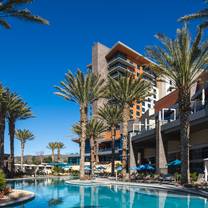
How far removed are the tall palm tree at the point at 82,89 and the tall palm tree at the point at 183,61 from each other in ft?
57.0

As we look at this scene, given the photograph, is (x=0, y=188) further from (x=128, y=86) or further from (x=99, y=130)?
(x=99, y=130)

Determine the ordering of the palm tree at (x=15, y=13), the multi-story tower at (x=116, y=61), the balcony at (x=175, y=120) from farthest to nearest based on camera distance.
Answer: the multi-story tower at (x=116, y=61) < the balcony at (x=175, y=120) < the palm tree at (x=15, y=13)

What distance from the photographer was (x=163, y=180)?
39.5m

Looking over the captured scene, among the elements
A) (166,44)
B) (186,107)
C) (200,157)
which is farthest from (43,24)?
(200,157)

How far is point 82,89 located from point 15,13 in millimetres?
27561

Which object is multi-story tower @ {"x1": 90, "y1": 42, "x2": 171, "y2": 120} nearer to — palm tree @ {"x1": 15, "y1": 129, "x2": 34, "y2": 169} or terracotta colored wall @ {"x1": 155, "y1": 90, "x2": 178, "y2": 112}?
palm tree @ {"x1": 15, "y1": 129, "x2": 34, "y2": 169}

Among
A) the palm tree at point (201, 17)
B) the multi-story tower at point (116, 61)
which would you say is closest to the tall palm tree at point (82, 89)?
the palm tree at point (201, 17)

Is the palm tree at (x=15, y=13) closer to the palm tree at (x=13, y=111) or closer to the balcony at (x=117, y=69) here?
the palm tree at (x=13, y=111)

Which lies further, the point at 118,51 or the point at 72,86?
the point at 118,51

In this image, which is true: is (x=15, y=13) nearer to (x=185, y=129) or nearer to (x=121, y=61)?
(x=185, y=129)

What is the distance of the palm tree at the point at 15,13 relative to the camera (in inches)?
759

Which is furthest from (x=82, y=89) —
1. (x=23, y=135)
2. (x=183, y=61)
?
(x=23, y=135)

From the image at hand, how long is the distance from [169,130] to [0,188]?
26.5m

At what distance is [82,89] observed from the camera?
155ft
